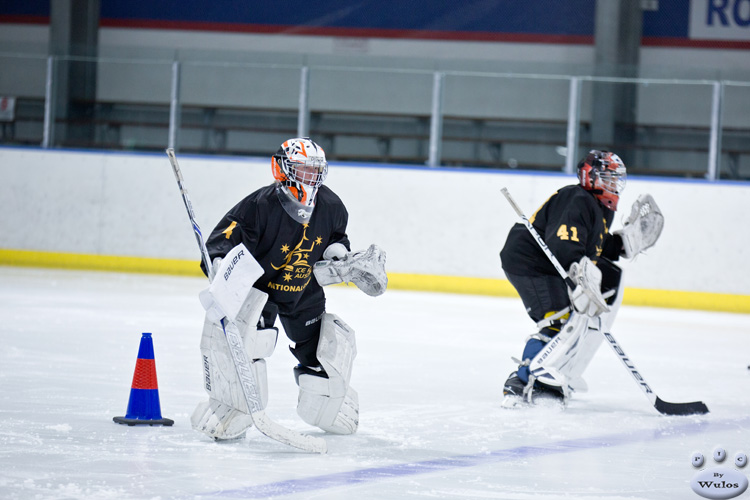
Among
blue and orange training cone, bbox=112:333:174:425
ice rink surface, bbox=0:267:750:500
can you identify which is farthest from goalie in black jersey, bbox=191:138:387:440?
blue and orange training cone, bbox=112:333:174:425

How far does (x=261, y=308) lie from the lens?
324 centimetres

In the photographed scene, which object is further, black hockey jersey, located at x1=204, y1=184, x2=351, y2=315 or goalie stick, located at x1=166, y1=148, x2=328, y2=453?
black hockey jersey, located at x1=204, y1=184, x2=351, y2=315

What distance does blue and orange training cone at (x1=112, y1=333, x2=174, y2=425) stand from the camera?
134 inches

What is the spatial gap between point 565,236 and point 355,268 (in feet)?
3.87

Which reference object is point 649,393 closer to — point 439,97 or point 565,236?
point 565,236

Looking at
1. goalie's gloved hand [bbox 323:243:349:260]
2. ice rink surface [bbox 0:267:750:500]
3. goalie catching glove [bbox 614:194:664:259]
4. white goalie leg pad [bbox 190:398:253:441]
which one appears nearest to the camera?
ice rink surface [bbox 0:267:750:500]

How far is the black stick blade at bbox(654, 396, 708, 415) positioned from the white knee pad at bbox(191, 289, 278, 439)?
1.69m

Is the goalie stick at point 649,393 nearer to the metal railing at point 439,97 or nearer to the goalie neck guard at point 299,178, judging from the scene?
the goalie neck guard at point 299,178

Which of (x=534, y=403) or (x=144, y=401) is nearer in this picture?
(x=144, y=401)

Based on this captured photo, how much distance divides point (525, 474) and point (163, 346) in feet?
8.93

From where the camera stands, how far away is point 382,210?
912 cm

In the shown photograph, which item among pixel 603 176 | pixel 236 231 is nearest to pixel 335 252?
pixel 236 231

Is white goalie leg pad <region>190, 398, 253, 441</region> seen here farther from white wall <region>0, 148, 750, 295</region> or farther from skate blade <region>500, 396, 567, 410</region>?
white wall <region>0, 148, 750, 295</region>

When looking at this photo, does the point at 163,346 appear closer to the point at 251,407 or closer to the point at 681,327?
the point at 251,407
